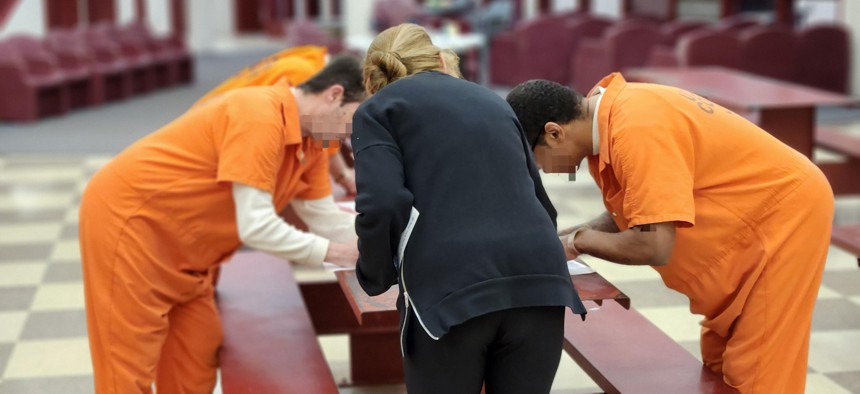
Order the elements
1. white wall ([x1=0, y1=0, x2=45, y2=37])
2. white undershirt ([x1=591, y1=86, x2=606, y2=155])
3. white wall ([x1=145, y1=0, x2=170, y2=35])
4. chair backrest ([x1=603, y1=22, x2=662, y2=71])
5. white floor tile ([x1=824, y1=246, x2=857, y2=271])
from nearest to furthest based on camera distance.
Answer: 1. white undershirt ([x1=591, y1=86, x2=606, y2=155])
2. white floor tile ([x1=824, y1=246, x2=857, y2=271])
3. chair backrest ([x1=603, y1=22, x2=662, y2=71])
4. white wall ([x1=0, y1=0, x2=45, y2=37])
5. white wall ([x1=145, y1=0, x2=170, y2=35])

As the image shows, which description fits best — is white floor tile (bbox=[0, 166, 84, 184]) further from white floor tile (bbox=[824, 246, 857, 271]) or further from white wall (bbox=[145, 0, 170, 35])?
white wall (bbox=[145, 0, 170, 35])

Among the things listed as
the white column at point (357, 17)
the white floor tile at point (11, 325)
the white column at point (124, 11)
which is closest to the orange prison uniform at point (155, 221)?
the white floor tile at point (11, 325)

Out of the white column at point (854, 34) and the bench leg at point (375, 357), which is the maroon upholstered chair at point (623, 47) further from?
the bench leg at point (375, 357)

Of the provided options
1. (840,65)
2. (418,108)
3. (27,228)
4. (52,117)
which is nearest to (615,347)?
(418,108)

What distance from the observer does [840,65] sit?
32.0 ft

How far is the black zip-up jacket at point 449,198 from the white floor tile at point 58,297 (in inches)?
120

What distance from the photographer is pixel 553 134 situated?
7.44 feet

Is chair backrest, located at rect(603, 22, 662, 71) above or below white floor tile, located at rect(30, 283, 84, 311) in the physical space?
above

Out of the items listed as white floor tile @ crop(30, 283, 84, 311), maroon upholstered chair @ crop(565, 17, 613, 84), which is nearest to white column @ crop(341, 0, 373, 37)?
maroon upholstered chair @ crop(565, 17, 613, 84)

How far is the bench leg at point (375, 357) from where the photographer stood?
12.1 ft

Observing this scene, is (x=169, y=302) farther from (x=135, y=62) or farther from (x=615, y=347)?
(x=135, y=62)

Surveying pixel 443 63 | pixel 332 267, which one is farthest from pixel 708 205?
pixel 332 267

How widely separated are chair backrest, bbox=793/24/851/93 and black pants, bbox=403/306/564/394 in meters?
8.31

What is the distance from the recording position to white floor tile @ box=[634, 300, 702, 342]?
13.5 ft
